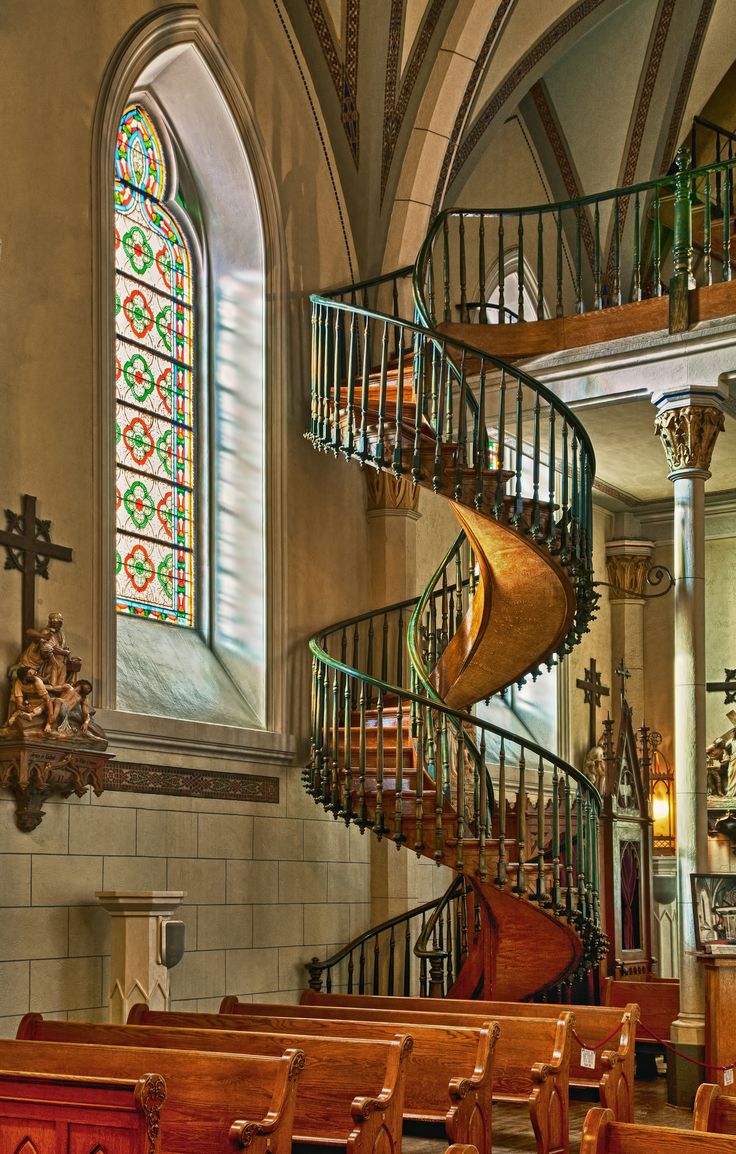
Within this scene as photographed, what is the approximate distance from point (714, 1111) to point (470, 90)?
8780 millimetres

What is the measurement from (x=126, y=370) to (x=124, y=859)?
3.24 m

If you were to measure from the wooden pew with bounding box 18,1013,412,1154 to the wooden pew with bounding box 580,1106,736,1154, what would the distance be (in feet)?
3.36

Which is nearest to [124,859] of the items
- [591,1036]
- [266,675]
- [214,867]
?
[214,867]

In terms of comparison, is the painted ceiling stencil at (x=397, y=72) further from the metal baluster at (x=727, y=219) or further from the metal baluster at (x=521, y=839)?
the metal baluster at (x=521, y=839)

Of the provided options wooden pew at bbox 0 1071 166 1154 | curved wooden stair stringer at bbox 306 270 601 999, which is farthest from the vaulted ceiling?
wooden pew at bbox 0 1071 166 1154

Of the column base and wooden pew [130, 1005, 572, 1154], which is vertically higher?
wooden pew [130, 1005, 572, 1154]

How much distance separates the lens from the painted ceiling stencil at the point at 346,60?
1071 centimetres

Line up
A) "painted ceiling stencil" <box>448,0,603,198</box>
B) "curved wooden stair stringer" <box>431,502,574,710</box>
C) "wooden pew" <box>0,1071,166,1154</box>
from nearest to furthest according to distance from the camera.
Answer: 1. "wooden pew" <box>0,1071,166,1154</box>
2. "curved wooden stair stringer" <box>431,502,574,710</box>
3. "painted ceiling stencil" <box>448,0,603,198</box>

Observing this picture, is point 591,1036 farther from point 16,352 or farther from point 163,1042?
point 16,352

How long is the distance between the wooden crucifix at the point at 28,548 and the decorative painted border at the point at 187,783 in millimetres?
1069

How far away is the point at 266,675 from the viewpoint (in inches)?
382

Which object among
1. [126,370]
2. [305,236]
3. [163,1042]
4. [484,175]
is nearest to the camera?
[163,1042]

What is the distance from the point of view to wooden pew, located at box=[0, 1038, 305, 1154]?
4590 millimetres

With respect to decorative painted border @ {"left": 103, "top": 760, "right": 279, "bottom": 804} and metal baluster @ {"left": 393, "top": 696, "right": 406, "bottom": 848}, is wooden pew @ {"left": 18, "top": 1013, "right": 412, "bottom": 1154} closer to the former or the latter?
decorative painted border @ {"left": 103, "top": 760, "right": 279, "bottom": 804}
